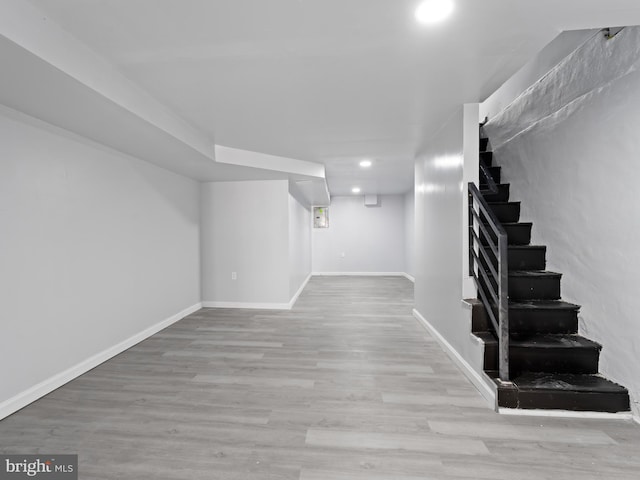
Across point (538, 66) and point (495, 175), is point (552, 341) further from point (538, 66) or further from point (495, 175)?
point (538, 66)

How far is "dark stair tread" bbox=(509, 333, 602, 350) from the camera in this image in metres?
1.99

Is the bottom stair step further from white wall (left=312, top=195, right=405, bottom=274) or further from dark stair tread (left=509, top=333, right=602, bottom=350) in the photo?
white wall (left=312, top=195, right=405, bottom=274)

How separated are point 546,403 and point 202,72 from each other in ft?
10.4

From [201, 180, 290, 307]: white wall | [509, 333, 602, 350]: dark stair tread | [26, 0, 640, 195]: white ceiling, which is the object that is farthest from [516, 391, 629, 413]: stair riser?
[201, 180, 290, 307]: white wall

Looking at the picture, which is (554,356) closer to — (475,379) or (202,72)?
(475,379)

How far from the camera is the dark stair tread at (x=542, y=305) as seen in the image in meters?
2.16

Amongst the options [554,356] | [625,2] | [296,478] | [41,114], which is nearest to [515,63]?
[625,2]

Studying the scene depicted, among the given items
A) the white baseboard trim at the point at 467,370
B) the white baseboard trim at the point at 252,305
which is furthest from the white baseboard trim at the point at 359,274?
the white baseboard trim at the point at 467,370

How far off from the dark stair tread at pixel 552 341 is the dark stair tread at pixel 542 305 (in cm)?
22

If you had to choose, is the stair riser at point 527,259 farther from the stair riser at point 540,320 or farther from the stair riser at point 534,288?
the stair riser at point 540,320

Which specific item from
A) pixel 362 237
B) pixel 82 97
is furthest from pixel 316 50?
pixel 362 237

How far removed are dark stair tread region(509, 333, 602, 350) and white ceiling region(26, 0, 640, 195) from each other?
1.95m

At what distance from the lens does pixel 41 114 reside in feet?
6.75

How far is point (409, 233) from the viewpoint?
746 centimetres
